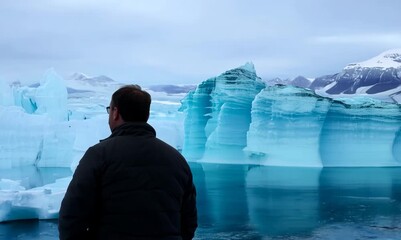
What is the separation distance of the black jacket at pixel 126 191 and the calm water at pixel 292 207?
640 centimetres

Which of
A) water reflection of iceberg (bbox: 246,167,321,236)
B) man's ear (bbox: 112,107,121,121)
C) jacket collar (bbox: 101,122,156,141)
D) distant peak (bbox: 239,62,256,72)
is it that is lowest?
water reflection of iceberg (bbox: 246,167,321,236)

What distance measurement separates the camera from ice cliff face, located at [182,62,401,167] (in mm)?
20734

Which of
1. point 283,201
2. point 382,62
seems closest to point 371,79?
point 382,62

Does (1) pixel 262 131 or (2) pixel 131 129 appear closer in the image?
(2) pixel 131 129

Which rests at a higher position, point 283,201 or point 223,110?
point 223,110

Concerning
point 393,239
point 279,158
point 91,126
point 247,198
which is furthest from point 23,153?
point 393,239

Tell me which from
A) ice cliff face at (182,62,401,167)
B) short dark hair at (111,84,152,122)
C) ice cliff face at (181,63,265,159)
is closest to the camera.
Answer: short dark hair at (111,84,152,122)

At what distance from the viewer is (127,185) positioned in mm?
1945

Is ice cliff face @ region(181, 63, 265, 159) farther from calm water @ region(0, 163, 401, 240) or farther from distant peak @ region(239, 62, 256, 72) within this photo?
calm water @ region(0, 163, 401, 240)

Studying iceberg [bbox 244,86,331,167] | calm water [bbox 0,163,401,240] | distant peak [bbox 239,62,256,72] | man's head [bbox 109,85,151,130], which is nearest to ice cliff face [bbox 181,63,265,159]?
distant peak [bbox 239,62,256,72]

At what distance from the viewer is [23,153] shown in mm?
20922

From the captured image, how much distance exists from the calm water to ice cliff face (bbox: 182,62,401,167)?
2.26 meters

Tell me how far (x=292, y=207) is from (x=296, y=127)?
9641 mm

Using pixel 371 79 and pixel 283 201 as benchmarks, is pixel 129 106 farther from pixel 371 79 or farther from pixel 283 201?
pixel 371 79
